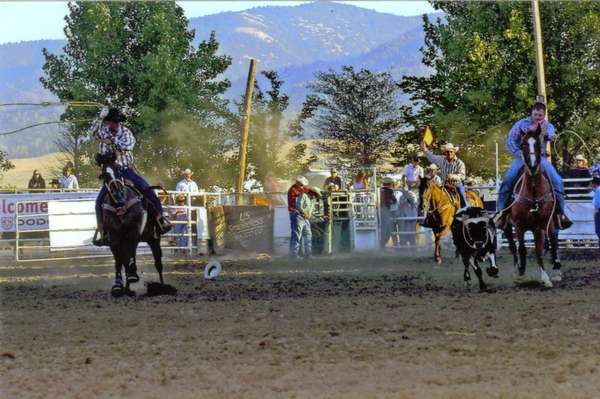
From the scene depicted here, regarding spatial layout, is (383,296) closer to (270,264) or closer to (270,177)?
(270,264)

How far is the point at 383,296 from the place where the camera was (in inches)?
571

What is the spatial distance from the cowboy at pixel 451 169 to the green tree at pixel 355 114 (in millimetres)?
36592

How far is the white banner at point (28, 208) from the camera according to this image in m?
26.2

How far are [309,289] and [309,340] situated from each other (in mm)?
5750

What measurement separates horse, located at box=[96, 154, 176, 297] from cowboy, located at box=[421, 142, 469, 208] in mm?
7021

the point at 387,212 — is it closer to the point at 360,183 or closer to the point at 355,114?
the point at 360,183

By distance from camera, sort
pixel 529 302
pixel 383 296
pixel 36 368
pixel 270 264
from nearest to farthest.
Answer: pixel 36 368 → pixel 529 302 → pixel 383 296 → pixel 270 264

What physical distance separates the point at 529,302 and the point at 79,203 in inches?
597

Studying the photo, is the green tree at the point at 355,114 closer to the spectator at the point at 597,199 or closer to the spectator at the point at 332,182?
the spectator at the point at 332,182

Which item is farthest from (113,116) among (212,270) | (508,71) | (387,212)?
(508,71)

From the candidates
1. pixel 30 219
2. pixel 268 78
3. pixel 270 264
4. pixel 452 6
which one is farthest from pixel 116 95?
pixel 270 264

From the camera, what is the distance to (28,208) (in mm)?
26469

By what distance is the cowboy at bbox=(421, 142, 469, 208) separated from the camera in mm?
21219

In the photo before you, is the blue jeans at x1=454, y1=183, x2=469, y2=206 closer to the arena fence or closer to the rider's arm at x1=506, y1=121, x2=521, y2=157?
the arena fence
